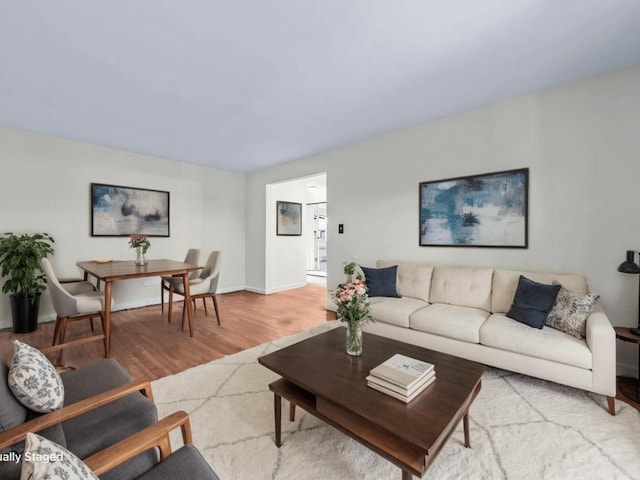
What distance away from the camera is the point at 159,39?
1.94m

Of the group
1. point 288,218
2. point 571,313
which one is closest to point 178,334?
point 288,218

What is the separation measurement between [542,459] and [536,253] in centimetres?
188

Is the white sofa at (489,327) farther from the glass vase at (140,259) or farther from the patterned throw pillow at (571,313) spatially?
the glass vase at (140,259)

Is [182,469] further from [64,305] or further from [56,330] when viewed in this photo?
[56,330]

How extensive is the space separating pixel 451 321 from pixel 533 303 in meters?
0.65

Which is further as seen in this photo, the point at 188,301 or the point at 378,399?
the point at 188,301

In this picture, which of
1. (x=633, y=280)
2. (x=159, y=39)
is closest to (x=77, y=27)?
(x=159, y=39)

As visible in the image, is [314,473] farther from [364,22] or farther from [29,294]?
[29,294]

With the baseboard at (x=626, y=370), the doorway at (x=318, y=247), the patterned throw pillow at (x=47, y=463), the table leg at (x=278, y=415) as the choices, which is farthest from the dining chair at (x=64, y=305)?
the doorway at (x=318, y=247)

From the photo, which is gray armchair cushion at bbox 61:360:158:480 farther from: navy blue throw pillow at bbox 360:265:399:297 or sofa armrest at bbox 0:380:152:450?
navy blue throw pillow at bbox 360:265:399:297

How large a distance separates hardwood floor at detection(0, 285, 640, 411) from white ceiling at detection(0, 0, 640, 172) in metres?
2.50

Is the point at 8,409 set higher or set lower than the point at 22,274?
lower

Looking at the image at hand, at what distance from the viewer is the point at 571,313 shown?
2.14 m

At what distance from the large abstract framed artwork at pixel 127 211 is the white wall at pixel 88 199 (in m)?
0.09
